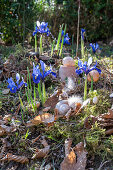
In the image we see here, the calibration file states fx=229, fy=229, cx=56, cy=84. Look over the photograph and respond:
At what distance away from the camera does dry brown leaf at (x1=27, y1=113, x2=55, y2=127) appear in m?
2.21

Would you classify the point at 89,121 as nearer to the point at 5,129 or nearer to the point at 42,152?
the point at 42,152

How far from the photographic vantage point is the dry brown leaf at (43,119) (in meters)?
2.21

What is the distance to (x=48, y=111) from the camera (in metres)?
2.50

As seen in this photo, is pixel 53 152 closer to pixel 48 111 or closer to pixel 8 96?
pixel 48 111

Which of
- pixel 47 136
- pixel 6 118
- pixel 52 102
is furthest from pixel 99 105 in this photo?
pixel 6 118

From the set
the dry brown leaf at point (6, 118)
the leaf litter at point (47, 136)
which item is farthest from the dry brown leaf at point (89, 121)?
the dry brown leaf at point (6, 118)

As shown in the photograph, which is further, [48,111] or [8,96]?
[8,96]

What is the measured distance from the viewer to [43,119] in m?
2.26

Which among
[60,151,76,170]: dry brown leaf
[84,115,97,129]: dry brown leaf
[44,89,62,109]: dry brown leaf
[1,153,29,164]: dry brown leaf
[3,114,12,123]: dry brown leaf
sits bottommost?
[60,151,76,170]: dry brown leaf

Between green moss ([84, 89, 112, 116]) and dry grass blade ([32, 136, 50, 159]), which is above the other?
green moss ([84, 89, 112, 116])

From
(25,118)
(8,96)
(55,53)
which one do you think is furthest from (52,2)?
(25,118)

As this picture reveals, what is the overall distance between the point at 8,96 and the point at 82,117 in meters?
0.97

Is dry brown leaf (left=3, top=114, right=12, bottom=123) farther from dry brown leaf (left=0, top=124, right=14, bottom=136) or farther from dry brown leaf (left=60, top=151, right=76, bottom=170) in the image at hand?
dry brown leaf (left=60, top=151, right=76, bottom=170)

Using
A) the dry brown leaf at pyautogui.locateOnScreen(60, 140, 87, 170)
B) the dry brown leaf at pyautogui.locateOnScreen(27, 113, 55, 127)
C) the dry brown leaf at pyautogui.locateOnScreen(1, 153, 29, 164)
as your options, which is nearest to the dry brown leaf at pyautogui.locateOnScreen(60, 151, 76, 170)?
the dry brown leaf at pyautogui.locateOnScreen(60, 140, 87, 170)
